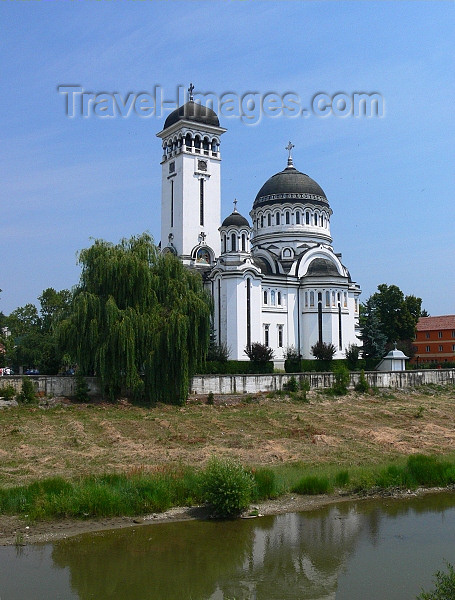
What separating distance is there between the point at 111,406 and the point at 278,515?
14.0 m

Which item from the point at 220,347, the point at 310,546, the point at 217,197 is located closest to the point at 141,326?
the point at 220,347

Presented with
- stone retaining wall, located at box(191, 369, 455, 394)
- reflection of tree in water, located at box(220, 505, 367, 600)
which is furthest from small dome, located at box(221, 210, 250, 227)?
reflection of tree in water, located at box(220, 505, 367, 600)

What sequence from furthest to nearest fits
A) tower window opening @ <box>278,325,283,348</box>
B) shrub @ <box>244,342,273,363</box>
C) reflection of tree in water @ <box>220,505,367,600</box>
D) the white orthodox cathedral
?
tower window opening @ <box>278,325,283,348</box> → the white orthodox cathedral → shrub @ <box>244,342,273,363</box> → reflection of tree in water @ <box>220,505,367,600</box>

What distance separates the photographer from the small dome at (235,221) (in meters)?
42.4

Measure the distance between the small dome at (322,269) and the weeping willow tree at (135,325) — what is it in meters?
19.5

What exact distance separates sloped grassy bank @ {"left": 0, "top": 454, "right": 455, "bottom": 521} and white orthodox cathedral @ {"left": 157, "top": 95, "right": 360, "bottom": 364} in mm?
25634

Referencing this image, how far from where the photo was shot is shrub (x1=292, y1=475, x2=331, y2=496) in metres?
15.5

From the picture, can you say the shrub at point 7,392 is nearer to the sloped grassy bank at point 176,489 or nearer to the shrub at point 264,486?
the sloped grassy bank at point 176,489

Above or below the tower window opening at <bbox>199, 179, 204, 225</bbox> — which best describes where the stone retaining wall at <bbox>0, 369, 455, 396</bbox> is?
below

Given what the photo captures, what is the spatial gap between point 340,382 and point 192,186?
1940 cm

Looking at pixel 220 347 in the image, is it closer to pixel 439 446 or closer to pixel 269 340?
pixel 269 340

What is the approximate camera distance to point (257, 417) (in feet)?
88.2

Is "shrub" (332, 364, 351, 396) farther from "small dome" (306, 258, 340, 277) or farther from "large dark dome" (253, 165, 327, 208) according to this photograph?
"large dark dome" (253, 165, 327, 208)

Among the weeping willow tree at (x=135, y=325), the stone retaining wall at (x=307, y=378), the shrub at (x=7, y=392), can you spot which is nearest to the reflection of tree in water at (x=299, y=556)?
the weeping willow tree at (x=135, y=325)
